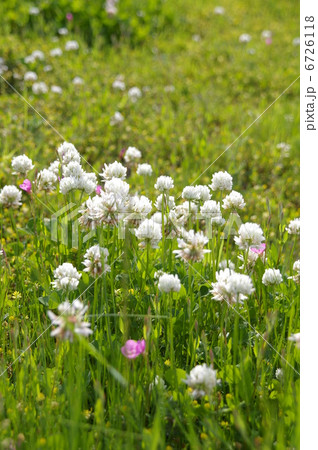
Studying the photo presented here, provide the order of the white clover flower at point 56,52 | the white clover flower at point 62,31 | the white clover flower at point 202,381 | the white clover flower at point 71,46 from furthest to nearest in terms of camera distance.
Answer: the white clover flower at point 62,31
the white clover flower at point 71,46
the white clover flower at point 56,52
the white clover flower at point 202,381

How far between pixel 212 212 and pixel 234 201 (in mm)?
97

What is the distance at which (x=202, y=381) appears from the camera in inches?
57.6

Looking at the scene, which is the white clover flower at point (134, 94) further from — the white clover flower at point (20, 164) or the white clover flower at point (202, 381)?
the white clover flower at point (202, 381)

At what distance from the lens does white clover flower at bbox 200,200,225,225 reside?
213 centimetres

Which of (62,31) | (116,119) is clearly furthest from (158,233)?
(62,31)

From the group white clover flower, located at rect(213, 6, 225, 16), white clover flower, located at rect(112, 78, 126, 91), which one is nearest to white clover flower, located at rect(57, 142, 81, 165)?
white clover flower, located at rect(112, 78, 126, 91)

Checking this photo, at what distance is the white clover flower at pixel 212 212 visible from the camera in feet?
6.98

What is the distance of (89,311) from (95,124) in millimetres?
2836

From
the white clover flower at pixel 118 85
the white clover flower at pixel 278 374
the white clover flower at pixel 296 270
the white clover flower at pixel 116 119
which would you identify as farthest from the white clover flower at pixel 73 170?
the white clover flower at pixel 118 85

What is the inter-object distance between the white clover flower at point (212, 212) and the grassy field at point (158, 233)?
8 cm

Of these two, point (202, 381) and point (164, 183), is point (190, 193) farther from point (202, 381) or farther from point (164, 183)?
point (202, 381)

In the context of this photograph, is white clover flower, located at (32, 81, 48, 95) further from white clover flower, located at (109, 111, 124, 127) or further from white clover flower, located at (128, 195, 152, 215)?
white clover flower, located at (128, 195, 152, 215)

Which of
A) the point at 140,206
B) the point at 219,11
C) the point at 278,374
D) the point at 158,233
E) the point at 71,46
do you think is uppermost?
the point at 219,11
